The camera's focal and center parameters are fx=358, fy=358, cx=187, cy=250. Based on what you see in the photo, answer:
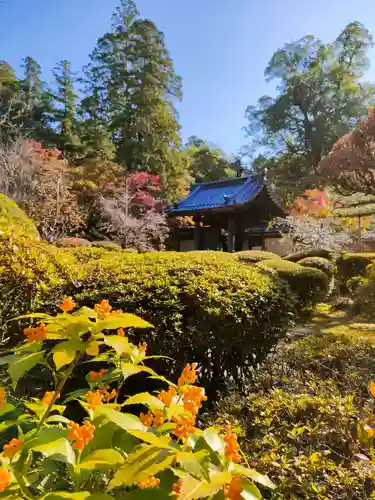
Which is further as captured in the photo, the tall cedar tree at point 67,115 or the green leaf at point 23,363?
the tall cedar tree at point 67,115

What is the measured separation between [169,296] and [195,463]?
1632 mm

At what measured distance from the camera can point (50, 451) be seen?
0.68m

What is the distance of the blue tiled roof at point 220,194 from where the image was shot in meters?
17.6

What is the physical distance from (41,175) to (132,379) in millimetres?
13409

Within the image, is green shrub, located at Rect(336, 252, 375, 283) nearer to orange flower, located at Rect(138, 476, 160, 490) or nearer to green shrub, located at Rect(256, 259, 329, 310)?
green shrub, located at Rect(256, 259, 329, 310)

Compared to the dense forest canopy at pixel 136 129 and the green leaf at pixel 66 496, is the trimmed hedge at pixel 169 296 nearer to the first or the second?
the green leaf at pixel 66 496

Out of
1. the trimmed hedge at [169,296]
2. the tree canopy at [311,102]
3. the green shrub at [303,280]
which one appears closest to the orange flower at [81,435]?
the trimmed hedge at [169,296]

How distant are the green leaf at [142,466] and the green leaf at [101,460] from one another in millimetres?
23

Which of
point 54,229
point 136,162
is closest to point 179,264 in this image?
point 54,229

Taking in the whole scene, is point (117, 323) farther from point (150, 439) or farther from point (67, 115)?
point (67, 115)

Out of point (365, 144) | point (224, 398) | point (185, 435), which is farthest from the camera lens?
point (365, 144)

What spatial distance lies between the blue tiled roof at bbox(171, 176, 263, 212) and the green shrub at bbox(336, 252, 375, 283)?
7.91 metres

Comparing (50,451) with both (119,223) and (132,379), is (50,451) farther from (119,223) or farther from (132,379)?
(119,223)

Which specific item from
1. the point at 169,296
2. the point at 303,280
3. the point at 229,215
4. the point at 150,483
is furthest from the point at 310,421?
the point at 229,215
